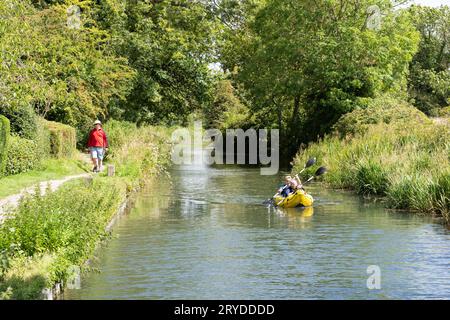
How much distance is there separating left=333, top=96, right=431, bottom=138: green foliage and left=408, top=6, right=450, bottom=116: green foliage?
92.9 ft

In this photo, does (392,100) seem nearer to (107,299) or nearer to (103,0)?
(103,0)

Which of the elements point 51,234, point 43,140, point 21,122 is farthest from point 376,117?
point 51,234

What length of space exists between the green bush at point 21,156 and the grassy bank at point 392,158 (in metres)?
12.4

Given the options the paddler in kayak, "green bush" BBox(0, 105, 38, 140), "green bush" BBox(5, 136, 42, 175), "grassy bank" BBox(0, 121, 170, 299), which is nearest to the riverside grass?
the paddler in kayak

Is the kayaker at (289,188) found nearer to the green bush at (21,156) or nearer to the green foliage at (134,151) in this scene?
the green foliage at (134,151)

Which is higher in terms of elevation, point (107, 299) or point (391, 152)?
point (391, 152)

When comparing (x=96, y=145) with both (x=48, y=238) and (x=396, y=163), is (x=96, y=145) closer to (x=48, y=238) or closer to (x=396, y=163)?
(x=396, y=163)

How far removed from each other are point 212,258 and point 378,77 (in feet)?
101

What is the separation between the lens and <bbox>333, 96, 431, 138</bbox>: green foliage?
41.0m

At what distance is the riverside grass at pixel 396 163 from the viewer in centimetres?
2541

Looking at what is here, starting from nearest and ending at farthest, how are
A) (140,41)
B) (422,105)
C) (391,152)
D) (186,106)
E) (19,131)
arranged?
1. (19,131)
2. (391,152)
3. (140,41)
4. (186,106)
5. (422,105)

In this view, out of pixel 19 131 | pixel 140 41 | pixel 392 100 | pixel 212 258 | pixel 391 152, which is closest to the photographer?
pixel 212 258
